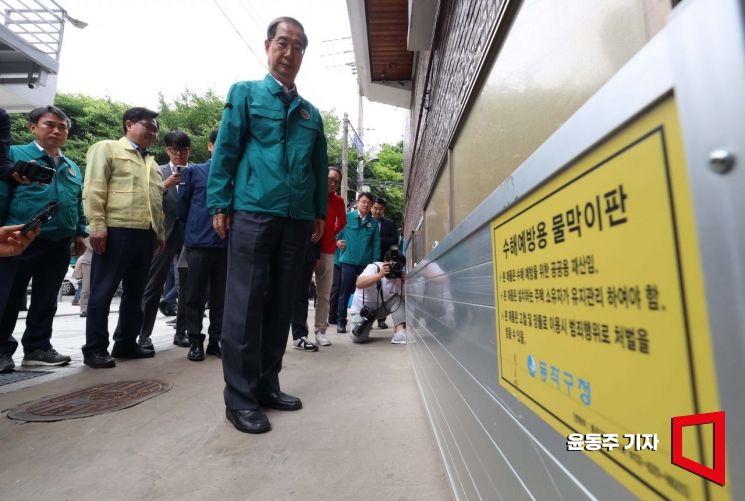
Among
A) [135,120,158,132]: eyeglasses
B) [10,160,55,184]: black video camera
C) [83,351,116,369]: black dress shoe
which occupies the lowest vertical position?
[83,351,116,369]: black dress shoe

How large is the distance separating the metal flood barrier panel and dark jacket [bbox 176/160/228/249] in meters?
2.76

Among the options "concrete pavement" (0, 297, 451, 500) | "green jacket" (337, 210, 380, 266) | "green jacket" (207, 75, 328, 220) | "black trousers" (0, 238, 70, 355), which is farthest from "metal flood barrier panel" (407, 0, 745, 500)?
"green jacket" (337, 210, 380, 266)

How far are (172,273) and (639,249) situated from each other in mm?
5918

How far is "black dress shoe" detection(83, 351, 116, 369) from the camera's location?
269 cm

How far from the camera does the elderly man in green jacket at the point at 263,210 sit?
1.82 m

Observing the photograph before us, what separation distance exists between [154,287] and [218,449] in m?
2.40

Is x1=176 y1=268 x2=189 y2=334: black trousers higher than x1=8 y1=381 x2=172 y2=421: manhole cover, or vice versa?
x1=176 y1=268 x2=189 y2=334: black trousers

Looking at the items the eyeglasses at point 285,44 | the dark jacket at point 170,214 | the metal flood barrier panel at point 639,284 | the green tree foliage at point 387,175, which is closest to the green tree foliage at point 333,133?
the green tree foliage at point 387,175

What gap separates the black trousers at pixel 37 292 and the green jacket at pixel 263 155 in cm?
171

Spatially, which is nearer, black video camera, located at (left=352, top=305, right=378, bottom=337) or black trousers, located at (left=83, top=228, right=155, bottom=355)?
black trousers, located at (left=83, top=228, right=155, bottom=355)

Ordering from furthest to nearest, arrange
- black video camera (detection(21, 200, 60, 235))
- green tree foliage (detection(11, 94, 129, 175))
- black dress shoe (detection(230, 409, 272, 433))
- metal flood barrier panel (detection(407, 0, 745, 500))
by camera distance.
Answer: green tree foliage (detection(11, 94, 129, 175)) → black video camera (detection(21, 200, 60, 235)) → black dress shoe (detection(230, 409, 272, 433)) → metal flood barrier panel (detection(407, 0, 745, 500))

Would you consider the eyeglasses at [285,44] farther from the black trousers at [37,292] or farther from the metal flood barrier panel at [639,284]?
the black trousers at [37,292]

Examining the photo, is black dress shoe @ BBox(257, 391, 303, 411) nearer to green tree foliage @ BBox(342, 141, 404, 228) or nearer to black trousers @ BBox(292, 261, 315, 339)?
black trousers @ BBox(292, 261, 315, 339)

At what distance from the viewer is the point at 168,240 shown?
3643 millimetres
